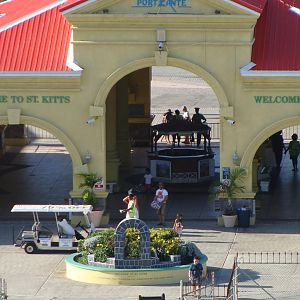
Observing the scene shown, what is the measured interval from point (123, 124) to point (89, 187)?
8899 millimetres

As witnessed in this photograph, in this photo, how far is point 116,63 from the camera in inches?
1781

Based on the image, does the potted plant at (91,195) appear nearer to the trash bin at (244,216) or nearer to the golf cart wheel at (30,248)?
the golf cart wheel at (30,248)

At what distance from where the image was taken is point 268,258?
41.1 metres

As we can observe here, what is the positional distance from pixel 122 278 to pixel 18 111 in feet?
30.1

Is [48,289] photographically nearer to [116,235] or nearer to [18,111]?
[116,235]

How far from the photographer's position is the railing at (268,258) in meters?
40.6

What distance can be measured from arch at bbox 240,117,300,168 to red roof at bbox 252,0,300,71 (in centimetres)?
174

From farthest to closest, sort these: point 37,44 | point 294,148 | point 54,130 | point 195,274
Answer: point 294,148 → point 37,44 → point 54,130 → point 195,274

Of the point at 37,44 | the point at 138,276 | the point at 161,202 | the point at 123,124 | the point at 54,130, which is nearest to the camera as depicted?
the point at 138,276

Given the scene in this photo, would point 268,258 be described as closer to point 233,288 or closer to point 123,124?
point 233,288

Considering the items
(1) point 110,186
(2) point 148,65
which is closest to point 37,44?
(2) point 148,65

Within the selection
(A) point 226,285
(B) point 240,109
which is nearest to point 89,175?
(B) point 240,109

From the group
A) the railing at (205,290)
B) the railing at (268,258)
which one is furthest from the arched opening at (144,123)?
the railing at (205,290)

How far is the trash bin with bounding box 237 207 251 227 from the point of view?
148 ft
